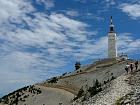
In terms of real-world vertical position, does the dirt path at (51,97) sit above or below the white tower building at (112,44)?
below

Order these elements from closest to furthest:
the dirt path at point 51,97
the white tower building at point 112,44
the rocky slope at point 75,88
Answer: the rocky slope at point 75,88, the dirt path at point 51,97, the white tower building at point 112,44

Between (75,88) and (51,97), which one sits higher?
(75,88)

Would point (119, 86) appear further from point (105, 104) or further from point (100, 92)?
point (105, 104)

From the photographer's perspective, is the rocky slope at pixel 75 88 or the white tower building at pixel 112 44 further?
the white tower building at pixel 112 44

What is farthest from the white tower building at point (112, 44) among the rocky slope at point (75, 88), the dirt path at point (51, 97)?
the dirt path at point (51, 97)

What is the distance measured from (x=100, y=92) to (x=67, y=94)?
107 ft

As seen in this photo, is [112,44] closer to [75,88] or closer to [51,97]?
[75,88]

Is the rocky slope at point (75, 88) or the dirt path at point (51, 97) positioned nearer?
the rocky slope at point (75, 88)

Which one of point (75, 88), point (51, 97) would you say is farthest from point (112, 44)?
point (51, 97)

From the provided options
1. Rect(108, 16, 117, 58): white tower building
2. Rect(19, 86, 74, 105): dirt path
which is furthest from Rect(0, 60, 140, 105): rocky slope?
Rect(108, 16, 117, 58): white tower building

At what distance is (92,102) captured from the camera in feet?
165

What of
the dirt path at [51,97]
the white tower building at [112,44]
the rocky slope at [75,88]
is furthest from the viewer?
the white tower building at [112,44]

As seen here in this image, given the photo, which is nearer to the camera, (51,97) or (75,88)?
(51,97)

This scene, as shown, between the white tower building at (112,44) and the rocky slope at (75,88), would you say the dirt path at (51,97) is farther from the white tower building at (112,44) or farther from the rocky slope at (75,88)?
the white tower building at (112,44)
